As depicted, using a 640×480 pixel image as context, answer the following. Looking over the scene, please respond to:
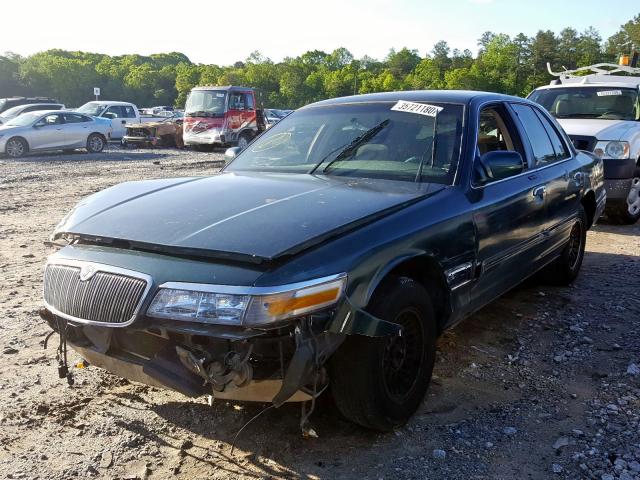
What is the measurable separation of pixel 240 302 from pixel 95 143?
19752 millimetres

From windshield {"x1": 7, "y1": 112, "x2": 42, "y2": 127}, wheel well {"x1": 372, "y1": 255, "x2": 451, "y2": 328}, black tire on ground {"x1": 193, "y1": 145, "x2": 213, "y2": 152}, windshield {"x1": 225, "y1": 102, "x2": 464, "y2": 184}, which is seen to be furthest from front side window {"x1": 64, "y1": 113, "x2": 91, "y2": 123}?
wheel well {"x1": 372, "y1": 255, "x2": 451, "y2": 328}

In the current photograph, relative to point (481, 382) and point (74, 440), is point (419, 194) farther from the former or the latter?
point (74, 440)

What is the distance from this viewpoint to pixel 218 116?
20.6 meters

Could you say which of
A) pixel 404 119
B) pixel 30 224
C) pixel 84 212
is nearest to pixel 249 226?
pixel 84 212

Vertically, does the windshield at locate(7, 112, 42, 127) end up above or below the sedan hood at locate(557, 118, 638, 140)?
above

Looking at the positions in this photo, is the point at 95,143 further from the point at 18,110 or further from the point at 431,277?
the point at 431,277

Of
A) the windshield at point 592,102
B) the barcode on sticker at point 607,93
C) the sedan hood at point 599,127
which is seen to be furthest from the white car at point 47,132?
the barcode on sticker at point 607,93

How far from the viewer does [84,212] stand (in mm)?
3148

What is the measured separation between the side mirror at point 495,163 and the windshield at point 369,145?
19cm

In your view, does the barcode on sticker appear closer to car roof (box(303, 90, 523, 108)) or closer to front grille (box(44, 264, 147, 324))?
car roof (box(303, 90, 523, 108))

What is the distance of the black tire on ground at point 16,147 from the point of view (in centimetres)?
1803

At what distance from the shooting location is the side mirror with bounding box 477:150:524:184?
359 cm

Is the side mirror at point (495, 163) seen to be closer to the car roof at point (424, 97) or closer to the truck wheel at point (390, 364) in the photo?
the car roof at point (424, 97)

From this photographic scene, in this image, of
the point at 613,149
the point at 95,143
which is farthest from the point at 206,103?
the point at 613,149
